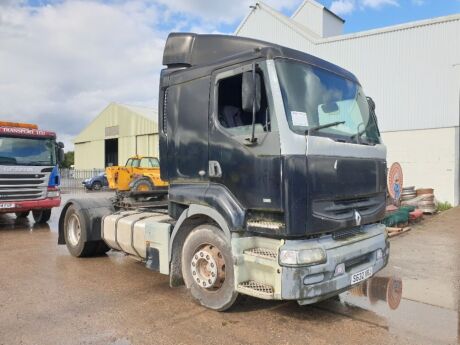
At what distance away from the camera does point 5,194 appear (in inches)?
430

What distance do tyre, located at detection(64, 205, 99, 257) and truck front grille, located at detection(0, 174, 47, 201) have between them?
12.8 ft

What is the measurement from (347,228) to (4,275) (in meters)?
5.11

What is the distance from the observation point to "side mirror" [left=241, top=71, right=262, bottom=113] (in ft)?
13.6

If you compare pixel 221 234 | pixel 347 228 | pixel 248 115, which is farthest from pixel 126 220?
pixel 347 228

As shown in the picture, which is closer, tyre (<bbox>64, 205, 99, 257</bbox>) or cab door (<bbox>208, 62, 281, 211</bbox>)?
cab door (<bbox>208, 62, 281, 211</bbox>)

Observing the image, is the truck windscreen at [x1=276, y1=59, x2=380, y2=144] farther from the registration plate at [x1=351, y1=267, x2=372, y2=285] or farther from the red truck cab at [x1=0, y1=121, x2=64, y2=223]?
the red truck cab at [x1=0, y1=121, x2=64, y2=223]

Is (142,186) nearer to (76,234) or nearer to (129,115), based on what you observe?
(76,234)

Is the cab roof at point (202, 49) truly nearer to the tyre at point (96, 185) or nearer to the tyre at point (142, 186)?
the tyre at point (142, 186)

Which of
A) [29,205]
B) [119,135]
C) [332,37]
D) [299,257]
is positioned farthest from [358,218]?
[119,135]

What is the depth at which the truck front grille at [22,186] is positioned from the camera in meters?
10.9

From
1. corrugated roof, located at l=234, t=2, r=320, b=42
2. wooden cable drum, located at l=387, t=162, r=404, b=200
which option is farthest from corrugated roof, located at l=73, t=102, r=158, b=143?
wooden cable drum, located at l=387, t=162, r=404, b=200

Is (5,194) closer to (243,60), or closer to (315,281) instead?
(243,60)

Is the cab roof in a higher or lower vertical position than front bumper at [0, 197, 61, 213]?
higher

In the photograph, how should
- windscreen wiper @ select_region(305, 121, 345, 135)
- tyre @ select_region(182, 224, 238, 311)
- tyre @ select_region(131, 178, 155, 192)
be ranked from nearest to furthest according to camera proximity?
windscreen wiper @ select_region(305, 121, 345, 135) → tyre @ select_region(182, 224, 238, 311) → tyre @ select_region(131, 178, 155, 192)
